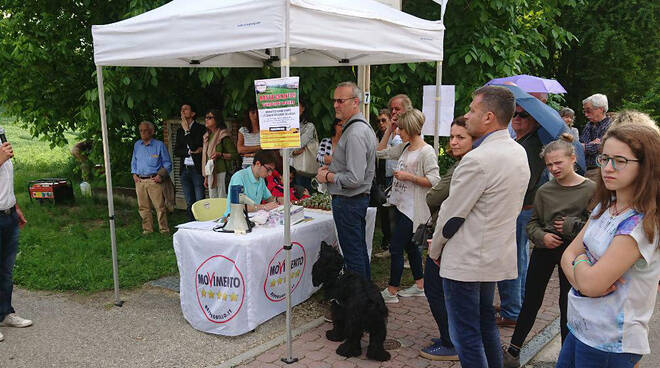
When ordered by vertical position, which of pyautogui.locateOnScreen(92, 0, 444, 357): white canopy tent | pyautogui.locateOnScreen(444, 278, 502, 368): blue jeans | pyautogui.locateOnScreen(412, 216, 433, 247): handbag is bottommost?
pyautogui.locateOnScreen(444, 278, 502, 368): blue jeans

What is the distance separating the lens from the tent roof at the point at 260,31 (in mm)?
3361

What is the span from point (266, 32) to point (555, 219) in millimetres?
2317

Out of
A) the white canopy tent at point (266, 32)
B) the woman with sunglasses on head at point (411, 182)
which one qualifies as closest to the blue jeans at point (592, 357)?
the white canopy tent at point (266, 32)

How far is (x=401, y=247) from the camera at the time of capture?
4.59 metres

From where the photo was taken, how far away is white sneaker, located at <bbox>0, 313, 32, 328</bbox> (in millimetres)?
4312

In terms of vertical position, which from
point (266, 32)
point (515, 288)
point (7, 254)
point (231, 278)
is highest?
point (266, 32)

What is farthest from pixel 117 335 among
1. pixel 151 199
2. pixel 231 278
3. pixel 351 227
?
pixel 151 199

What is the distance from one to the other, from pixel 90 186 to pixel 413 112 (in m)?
8.69

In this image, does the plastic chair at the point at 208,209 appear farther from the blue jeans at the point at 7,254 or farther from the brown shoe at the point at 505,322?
the brown shoe at the point at 505,322

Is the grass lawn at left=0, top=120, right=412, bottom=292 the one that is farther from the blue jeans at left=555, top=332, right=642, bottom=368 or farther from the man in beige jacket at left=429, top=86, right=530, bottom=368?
the blue jeans at left=555, top=332, right=642, bottom=368

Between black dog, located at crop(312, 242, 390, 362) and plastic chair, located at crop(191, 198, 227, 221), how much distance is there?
1.61 m

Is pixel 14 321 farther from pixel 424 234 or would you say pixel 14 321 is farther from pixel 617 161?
pixel 617 161

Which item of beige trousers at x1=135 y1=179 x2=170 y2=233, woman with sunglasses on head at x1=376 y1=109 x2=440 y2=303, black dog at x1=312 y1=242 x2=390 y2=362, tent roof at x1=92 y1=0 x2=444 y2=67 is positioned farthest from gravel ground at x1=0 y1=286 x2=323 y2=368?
beige trousers at x1=135 y1=179 x2=170 y2=233

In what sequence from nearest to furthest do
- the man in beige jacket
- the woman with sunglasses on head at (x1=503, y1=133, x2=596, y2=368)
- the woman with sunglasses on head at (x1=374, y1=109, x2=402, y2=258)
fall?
the man in beige jacket → the woman with sunglasses on head at (x1=503, y1=133, x2=596, y2=368) → the woman with sunglasses on head at (x1=374, y1=109, x2=402, y2=258)
